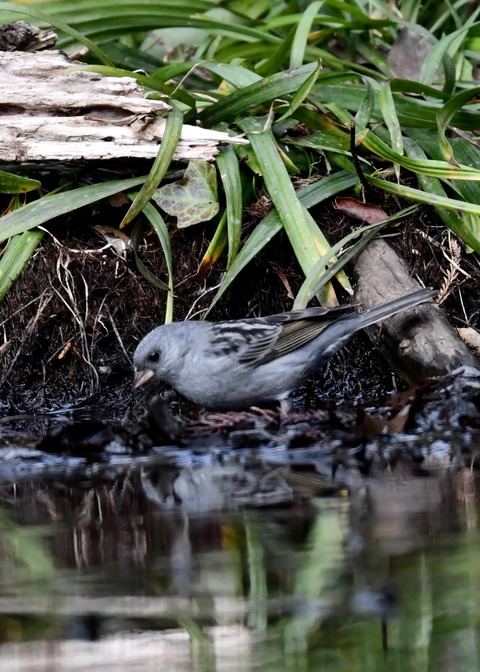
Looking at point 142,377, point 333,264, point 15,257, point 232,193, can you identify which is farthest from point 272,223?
point 15,257

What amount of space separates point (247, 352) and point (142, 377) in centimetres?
61

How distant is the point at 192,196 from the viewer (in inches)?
241

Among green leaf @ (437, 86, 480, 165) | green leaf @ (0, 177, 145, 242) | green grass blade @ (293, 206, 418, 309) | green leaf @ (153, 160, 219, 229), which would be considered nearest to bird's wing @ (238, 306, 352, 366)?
green grass blade @ (293, 206, 418, 309)

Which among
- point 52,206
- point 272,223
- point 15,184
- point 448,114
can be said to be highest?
point 448,114

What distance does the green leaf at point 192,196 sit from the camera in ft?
19.9

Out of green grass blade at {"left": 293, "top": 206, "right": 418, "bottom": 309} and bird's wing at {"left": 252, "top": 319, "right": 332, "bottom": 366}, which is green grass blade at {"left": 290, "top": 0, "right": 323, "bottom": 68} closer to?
green grass blade at {"left": 293, "top": 206, "right": 418, "bottom": 309}

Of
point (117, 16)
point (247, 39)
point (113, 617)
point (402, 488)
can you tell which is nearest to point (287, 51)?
point (247, 39)

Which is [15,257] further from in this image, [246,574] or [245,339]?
[246,574]

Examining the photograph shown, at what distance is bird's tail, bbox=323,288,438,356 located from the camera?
18.2 ft

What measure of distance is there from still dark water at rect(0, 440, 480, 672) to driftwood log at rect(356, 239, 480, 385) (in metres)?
1.36

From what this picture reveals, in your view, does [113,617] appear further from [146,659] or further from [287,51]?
[287,51]

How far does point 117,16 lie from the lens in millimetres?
7562

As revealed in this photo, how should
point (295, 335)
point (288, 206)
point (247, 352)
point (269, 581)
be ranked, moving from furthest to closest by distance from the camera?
point (288, 206), point (295, 335), point (247, 352), point (269, 581)

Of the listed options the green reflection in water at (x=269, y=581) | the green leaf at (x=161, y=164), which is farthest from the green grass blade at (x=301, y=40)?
the green reflection in water at (x=269, y=581)
